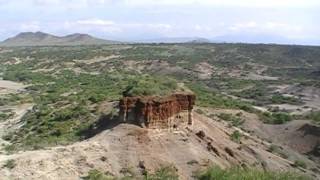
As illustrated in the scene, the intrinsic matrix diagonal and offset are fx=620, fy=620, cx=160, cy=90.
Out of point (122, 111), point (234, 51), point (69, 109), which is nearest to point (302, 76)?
point (234, 51)

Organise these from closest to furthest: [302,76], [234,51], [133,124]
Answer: [133,124] < [302,76] < [234,51]

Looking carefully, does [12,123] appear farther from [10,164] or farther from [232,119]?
[10,164]

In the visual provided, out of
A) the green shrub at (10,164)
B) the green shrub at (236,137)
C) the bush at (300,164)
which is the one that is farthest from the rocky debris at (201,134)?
the green shrub at (10,164)

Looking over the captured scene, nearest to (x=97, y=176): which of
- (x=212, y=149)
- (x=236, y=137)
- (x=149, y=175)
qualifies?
(x=149, y=175)

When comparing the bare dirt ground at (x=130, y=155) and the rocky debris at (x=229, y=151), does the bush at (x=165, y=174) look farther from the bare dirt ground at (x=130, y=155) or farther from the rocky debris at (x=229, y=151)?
the rocky debris at (x=229, y=151)

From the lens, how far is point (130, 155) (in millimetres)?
36594

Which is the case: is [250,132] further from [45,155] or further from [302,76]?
[302,76]

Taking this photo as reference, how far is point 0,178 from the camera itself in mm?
34438

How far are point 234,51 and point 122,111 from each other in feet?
505

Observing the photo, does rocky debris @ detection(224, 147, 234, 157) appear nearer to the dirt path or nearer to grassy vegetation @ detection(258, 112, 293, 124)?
the dirt path

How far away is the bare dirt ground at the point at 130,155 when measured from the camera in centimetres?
3528

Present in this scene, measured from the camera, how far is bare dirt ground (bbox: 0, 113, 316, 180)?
116 feet

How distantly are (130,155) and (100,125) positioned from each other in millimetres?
7897

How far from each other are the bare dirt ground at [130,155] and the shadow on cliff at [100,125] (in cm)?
235
